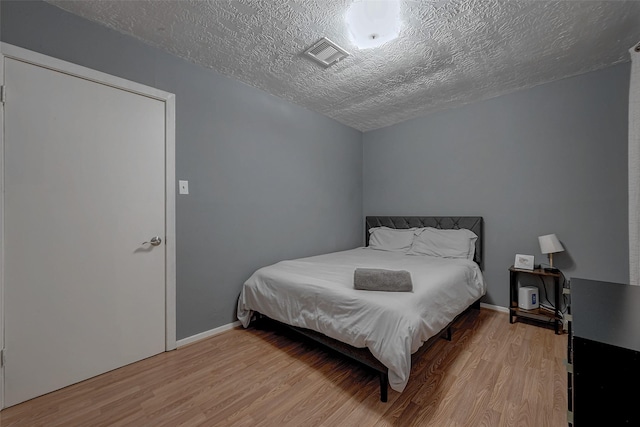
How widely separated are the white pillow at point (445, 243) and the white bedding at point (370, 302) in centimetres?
21

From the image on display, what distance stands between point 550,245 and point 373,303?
2.17 m

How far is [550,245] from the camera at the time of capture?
8.48 feet

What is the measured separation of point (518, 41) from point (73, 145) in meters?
3.46

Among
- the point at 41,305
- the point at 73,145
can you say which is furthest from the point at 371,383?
the point at 73,145

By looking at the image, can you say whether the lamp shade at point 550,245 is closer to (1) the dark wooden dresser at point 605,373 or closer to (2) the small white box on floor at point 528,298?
(2) the small white box on floor at point 528,298

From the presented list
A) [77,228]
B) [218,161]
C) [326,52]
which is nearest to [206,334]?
[77,228]

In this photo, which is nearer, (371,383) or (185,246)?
(371,383)

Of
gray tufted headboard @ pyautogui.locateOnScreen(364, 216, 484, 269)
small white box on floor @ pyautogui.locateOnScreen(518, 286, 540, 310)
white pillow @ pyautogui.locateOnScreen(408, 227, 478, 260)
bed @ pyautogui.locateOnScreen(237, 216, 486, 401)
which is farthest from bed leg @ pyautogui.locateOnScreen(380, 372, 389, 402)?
gray tufted headboard @ pyautogui.locateOnScreen(364, 216, 484, 269)

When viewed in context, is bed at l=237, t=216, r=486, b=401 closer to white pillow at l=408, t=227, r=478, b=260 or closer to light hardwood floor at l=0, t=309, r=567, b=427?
white pillow at l=408, t=227, r=478, b=260

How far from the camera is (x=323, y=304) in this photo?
196cm

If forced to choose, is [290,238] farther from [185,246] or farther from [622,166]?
[622,166]

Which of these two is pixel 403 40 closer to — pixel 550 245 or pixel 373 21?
pixel 373 21

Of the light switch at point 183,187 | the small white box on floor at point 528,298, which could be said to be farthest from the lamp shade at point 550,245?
the light switch at point 183,187

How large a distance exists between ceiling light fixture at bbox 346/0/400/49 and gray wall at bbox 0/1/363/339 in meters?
1.41
